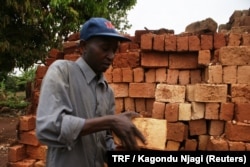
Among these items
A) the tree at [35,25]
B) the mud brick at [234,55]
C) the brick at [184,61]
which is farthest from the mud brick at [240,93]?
the tree at [35,25]

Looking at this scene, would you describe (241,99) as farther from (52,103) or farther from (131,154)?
(52,103)

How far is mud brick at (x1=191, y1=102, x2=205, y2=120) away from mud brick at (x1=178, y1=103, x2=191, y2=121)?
0.18ft

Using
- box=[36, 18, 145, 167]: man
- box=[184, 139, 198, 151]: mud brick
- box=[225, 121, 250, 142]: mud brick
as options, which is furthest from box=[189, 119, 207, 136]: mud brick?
box=[36, 18, 145, 167]: man

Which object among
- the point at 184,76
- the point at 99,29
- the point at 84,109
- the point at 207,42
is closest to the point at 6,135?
the point at 184,76

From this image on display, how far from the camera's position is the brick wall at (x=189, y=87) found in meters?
4.23

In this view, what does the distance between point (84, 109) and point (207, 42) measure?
3.14m

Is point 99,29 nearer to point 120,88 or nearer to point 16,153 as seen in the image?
point 120,88

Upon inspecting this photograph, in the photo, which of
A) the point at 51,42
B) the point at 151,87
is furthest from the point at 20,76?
the point at 151,87

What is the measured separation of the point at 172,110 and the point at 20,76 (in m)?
19.9

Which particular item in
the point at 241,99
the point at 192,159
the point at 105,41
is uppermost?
the point at 105,41

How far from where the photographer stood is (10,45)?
9000 mm

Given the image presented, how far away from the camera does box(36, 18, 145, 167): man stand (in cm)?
151

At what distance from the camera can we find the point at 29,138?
16.3 ft

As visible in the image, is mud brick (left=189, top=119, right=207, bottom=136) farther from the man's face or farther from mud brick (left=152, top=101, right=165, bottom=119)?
the man's face
